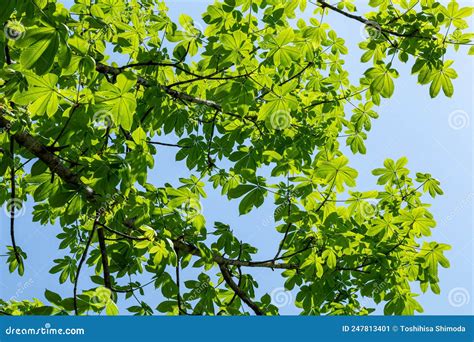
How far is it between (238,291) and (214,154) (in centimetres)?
172

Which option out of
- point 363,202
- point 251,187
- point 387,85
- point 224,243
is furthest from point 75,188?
point 387,85

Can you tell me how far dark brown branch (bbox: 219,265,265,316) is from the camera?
4.70 metres

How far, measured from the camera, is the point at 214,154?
5.81 metres

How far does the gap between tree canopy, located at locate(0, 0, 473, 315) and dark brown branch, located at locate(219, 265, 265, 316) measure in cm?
1

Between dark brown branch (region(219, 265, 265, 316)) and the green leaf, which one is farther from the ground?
dark brown branch (region(219, 265, 265, 316))

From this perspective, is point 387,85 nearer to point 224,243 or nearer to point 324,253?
point 324,253

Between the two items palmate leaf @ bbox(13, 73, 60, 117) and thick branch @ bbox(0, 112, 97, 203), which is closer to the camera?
→ palmate leaf @ bbox(13, 73, 60, 117)

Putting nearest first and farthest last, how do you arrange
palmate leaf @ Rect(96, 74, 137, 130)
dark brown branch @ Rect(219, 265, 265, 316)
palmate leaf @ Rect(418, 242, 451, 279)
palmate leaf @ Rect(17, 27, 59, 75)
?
palmate leaf @ Rect(17, 27, 59, 75), palmate leaf @ Rect(96, 74, 137, 130), palmate leaf @ Rect(418, 242, 451, 279), dark brown branch @ Rect(219, 265, 265, 316)

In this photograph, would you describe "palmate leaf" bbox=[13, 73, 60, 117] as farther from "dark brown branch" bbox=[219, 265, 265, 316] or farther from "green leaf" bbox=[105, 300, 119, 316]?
"dark brown branch" bbox=[219, 265, 265, 316]

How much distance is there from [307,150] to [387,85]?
115cm

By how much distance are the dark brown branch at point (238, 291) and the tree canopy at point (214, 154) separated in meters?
0.01

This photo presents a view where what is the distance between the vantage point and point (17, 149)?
399 cm

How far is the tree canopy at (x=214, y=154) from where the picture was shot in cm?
317

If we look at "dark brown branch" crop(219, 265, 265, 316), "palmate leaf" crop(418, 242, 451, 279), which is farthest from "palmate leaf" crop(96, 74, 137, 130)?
"palmate leaf" crop(418, 242, 451, 279)
